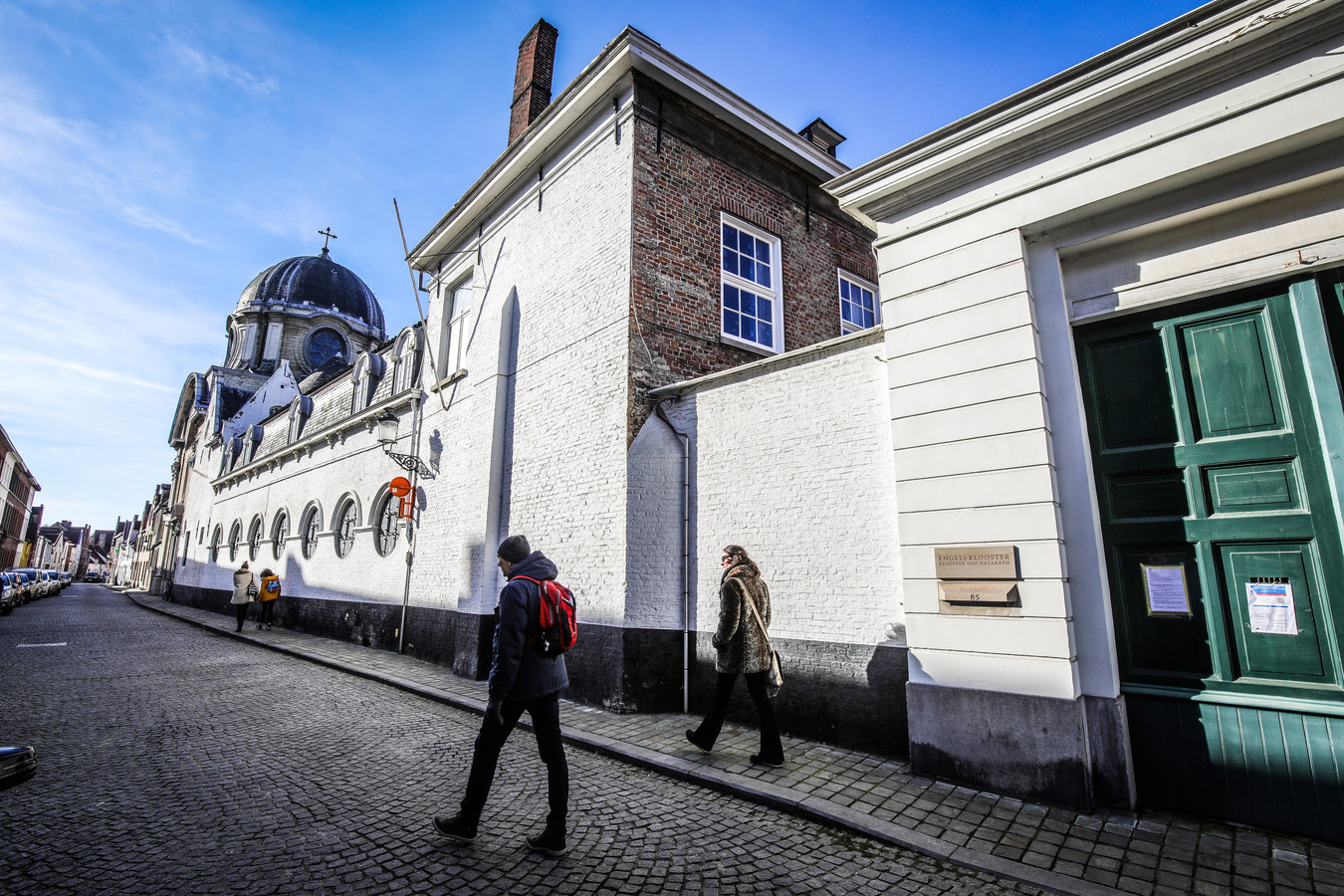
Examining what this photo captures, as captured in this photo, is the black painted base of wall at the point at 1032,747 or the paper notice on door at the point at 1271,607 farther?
the black painted base of wall at the point at 1032,747

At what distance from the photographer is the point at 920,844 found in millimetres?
3543

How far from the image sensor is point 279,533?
62.8 ft

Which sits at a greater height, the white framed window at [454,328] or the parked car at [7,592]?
the white framed window at [454,328]

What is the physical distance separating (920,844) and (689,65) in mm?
9144

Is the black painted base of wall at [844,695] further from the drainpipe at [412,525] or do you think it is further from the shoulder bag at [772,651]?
the drainpipe at [412,525]

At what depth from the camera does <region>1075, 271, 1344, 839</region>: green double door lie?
3.70m

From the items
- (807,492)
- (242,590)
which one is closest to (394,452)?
(242,590)

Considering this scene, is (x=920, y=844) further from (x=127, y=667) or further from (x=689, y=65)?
(x=127, y=667)

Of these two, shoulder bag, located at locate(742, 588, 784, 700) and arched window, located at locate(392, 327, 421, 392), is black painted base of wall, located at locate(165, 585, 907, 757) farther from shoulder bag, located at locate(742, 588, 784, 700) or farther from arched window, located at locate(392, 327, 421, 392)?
arched window, located at locate(392, 327, 421, 392)

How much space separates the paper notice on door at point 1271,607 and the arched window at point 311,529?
17.9 m

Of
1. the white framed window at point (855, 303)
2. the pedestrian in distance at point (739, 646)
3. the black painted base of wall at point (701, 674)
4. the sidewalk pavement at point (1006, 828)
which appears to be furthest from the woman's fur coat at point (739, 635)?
the white framed window at point (855, 303)

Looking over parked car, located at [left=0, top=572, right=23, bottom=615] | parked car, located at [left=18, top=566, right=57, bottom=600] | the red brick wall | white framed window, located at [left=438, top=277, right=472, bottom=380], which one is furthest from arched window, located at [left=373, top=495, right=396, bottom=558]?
parked car, located at [left=18, top=566, right=57, bottom=600]

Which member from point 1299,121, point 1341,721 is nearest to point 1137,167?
point 1299,121

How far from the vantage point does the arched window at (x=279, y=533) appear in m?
18.6
